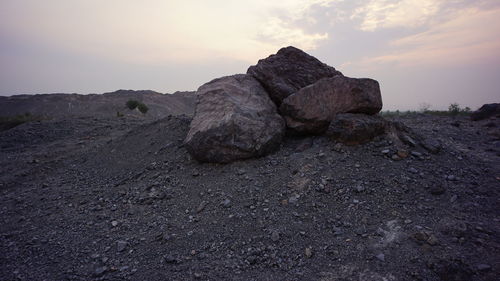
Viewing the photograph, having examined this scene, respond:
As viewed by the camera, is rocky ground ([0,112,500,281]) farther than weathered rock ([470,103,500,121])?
No

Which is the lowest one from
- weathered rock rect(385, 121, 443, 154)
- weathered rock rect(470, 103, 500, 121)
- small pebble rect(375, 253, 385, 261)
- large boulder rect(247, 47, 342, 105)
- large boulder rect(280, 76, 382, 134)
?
small pebble rect(375, 253, 385, 261)

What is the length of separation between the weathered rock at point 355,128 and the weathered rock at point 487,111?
237 inches

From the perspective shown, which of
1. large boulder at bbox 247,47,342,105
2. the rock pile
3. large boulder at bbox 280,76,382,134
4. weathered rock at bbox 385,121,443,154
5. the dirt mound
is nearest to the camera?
weathered rock at bbox 385,121,443,154

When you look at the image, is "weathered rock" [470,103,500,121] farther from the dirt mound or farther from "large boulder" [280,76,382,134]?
the dirt mound

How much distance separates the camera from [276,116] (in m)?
5.36

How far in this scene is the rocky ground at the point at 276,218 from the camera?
113 inches

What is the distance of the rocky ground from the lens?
2859 mm

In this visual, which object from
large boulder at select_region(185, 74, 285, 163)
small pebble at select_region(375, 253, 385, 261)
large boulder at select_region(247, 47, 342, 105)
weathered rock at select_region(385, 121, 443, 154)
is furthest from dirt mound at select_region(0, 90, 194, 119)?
small pebble at select_region(375, 253, 385, 261)

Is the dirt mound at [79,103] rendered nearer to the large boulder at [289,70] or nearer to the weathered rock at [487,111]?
the large boulder at [289,70]

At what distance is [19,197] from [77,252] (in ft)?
9.27

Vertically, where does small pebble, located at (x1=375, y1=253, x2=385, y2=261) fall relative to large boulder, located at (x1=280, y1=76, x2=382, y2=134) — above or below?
below

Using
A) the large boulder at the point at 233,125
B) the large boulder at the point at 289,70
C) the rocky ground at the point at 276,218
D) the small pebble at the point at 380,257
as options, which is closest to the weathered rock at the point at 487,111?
the rocky ground at the point at 276,218

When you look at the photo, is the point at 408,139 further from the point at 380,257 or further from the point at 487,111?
the point at 487,111

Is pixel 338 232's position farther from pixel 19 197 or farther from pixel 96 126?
pixel 96 126
